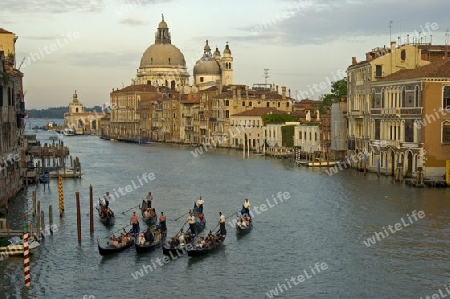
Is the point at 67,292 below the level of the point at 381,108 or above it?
below

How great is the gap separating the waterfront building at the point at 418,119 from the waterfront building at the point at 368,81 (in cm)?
93

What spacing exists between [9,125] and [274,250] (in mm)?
14878

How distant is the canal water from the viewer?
1966cm

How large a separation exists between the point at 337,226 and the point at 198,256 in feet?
23.2

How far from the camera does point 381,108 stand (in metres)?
45.0

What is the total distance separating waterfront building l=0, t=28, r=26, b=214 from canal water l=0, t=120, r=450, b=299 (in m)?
0.86

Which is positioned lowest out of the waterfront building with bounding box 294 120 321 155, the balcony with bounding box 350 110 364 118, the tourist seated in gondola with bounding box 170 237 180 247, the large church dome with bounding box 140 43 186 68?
the tourist seated in gondola with bounding box 170 237 180 247

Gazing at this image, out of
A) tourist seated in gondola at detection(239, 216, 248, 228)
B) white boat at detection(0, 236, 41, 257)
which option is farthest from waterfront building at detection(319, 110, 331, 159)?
white boat at detection(0, 236, 41, 257)

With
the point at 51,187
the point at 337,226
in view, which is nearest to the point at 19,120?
the point at 51,187

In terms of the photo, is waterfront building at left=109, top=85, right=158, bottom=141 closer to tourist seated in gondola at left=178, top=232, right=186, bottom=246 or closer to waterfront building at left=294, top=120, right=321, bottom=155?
waterfront building at left=294, top=120, right=321, bottom=155

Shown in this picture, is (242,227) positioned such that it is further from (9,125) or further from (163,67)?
(163,67)

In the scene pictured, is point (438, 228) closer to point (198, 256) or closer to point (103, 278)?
point (198, 256)

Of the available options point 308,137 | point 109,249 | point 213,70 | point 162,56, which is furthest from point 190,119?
point 109,249

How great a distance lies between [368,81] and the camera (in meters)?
Result: 47.7
